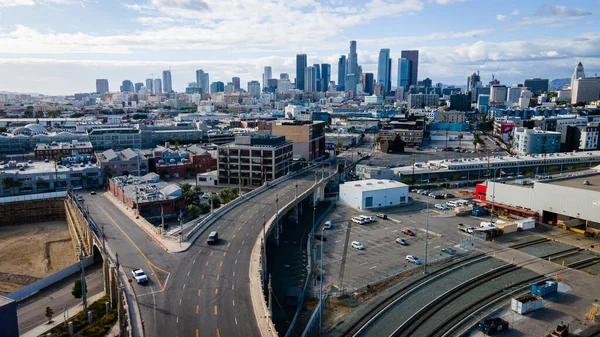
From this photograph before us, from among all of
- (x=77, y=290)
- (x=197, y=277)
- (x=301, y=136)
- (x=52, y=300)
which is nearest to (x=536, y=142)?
(x=301, y=136)

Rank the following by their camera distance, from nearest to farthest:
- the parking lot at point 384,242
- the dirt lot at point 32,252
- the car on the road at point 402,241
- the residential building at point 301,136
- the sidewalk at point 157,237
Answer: the sidewalk at point 157,237 < the parking lot at point 384,242 < the dirt lot at point 32,252 < the car on the road at point 402,241 < the residential building at point 301,136

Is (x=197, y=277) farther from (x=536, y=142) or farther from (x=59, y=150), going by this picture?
(x=536, y=142)

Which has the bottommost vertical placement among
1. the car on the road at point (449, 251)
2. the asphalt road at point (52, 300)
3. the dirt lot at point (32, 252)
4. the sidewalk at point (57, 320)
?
the dirt lot at point (32, 252)

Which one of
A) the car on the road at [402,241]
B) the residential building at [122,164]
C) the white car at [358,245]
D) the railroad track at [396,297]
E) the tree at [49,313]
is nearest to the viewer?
the railroad track at [396,297]

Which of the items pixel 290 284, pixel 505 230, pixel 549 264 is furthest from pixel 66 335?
pixel 505 230

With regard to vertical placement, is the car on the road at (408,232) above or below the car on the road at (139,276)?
below

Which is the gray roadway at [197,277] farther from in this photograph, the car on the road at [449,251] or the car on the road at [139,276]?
the car on the road at [449,251]

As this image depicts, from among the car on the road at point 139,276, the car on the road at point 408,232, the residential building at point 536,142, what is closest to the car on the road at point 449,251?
the car on the road at point 408,232
